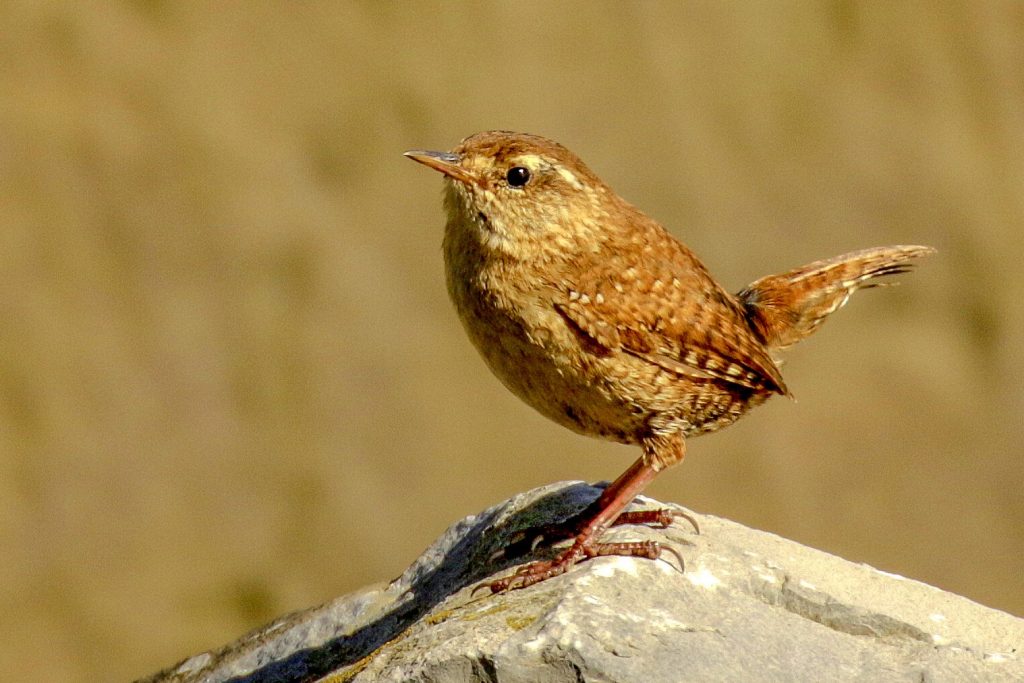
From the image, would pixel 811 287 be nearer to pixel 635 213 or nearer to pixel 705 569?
pixel 635 213

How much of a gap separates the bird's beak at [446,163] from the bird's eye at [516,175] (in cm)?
11

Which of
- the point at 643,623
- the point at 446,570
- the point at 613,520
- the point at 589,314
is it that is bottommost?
the point at 446,570

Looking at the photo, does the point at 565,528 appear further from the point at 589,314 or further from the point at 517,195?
the point at 517,195

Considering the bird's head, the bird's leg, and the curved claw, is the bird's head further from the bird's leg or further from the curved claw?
the curved claw

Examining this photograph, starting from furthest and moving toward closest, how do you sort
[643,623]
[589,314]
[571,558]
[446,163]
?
[446,163] < [589,314] < [571,558] < [643,623]

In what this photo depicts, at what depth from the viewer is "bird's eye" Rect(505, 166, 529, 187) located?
401 cm

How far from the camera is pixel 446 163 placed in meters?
3.94

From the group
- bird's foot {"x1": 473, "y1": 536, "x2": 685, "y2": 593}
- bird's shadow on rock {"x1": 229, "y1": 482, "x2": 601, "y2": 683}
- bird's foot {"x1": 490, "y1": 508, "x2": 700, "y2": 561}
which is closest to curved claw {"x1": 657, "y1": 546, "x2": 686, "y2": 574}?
bird's foot {"x1": 473, "y1": 536, "x2": 685, "y2": 593}

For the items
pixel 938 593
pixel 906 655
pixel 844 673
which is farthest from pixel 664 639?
pixel 938 593

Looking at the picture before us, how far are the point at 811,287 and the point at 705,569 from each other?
1.19 metres

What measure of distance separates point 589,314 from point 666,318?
0.93 feet

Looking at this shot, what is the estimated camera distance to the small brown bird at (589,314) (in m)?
3.82

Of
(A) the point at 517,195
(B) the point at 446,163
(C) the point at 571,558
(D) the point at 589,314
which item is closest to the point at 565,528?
(C) the point at 571,558

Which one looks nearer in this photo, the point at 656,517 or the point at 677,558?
the point at 677,558
